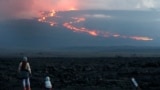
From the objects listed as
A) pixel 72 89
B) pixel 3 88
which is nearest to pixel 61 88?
pixel 72 89

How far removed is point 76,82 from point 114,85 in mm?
3998

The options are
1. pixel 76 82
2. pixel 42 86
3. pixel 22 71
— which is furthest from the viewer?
pixel 76 82

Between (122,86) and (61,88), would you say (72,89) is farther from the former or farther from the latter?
(122,86)

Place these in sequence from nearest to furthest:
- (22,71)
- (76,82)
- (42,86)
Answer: (22,71)
(42,86)
(76,82)

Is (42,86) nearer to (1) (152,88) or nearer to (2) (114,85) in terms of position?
(2) (114,85)

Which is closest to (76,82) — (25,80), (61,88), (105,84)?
(105,84)

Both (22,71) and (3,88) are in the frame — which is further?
(3,88)

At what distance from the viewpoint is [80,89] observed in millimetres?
36406

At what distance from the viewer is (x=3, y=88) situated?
36438 mm

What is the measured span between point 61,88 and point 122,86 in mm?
4341

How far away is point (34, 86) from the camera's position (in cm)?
3925

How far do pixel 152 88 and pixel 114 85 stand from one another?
4726mm

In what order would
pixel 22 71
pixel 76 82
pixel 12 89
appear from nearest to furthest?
pixel 22 71 → pixel 12 89 → pixel 76 82

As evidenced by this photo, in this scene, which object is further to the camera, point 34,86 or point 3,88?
point 34,86
